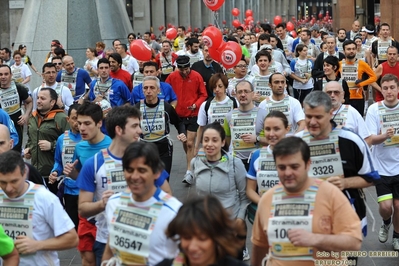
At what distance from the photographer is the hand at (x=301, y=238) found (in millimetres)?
4914

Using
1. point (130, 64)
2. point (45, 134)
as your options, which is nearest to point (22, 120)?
point (45, 134)

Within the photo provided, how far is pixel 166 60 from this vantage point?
21.5 metres

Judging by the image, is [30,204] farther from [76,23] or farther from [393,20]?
[393,20]

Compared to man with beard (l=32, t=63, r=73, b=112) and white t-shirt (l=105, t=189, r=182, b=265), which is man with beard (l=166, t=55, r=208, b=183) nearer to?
man with beard (l=32, t=63, r=73, b=112)

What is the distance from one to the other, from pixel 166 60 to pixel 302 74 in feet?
15.1

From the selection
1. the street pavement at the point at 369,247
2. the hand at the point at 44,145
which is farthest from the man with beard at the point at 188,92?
the hand at the point at 44,145

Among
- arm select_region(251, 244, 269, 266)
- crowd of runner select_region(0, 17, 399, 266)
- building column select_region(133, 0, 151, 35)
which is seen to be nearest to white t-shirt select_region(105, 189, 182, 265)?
crowd of runner select_region(0, 17, 399, 266)

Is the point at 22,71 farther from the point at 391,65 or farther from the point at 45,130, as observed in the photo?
the point at 45,130

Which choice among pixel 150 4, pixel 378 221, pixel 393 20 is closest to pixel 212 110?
pixel 378 221

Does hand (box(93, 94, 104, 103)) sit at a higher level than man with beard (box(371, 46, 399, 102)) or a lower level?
lower

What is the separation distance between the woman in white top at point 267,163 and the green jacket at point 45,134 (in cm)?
314

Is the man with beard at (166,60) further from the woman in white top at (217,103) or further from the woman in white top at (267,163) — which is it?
the woman in white top at (267,163)

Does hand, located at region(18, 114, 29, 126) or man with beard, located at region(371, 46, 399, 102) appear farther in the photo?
man with beard, located at region(371, 46, 399, 102)

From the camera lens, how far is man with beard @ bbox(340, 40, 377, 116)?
14.6 metres
